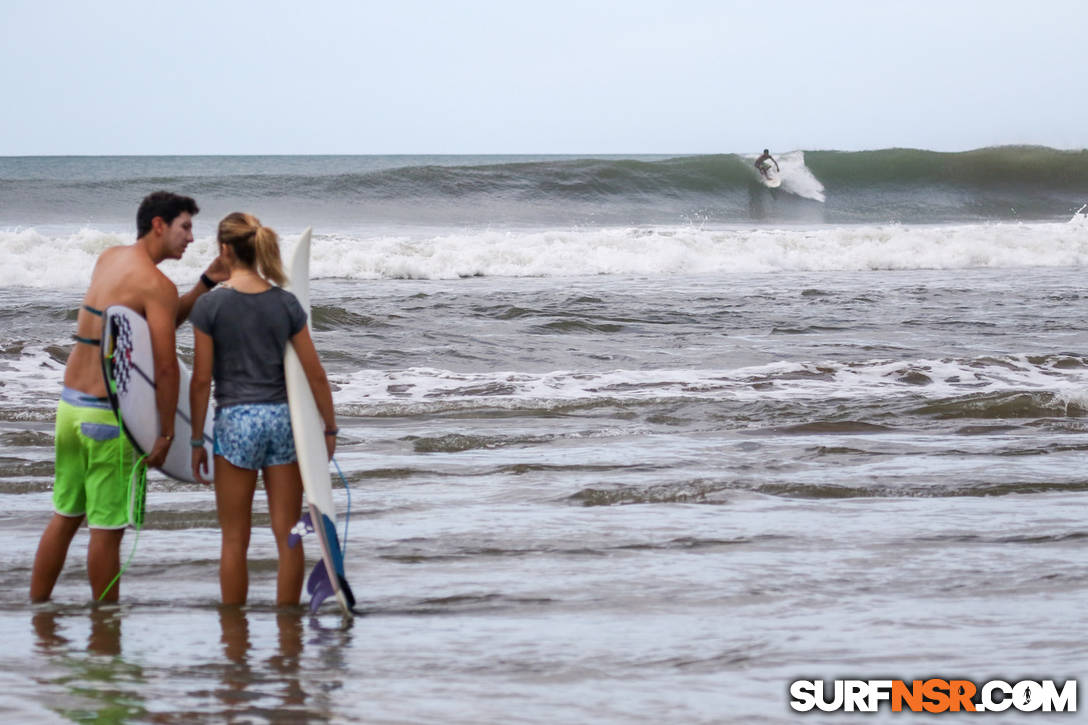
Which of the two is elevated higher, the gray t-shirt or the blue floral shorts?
the gray t-shirt

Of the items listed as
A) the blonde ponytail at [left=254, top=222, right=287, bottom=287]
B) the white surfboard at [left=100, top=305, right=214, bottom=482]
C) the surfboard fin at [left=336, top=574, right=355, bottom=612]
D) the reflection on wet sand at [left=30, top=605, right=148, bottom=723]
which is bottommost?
the reflection on wet sand at [left=30, top=605, right=148, bottom=723]

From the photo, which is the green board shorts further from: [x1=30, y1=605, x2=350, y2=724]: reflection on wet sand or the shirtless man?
[x1=30, y1=605, x2=350, y2=724]: reflection on wet sand

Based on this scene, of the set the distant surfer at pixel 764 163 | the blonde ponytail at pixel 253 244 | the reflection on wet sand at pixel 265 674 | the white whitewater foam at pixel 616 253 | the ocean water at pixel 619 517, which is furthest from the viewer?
the distant surfer at pixel 764 163

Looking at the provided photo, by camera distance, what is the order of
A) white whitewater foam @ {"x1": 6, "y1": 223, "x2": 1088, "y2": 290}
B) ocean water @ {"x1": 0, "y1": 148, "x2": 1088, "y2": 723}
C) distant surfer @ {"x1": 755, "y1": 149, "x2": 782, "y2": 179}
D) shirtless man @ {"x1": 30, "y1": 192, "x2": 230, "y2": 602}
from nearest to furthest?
ocean water @ {"x1": 0, "y1": 148, "x2": 1088, "y2": 723}
shirtless man @ {"x1": 30, "y1": 192, "x2": 230, "y2": 602}
white whitewater foam @ {"x1": 6, "y1": 223, "x2": 1088, "y2": 290}
distant surfer @ {"x1": 755, "y1": 149, "x2": 782, "y2": 179}

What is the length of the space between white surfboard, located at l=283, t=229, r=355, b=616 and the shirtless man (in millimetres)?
436

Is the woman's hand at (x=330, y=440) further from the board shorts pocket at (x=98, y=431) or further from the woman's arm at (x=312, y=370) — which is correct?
the board shorts pocket at (x=98, y=431)

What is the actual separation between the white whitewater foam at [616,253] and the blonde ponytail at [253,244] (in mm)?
15490

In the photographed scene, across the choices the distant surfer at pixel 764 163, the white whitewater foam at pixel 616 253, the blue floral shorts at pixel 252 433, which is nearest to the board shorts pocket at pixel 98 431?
the blue floral shorts at pixel 252 433

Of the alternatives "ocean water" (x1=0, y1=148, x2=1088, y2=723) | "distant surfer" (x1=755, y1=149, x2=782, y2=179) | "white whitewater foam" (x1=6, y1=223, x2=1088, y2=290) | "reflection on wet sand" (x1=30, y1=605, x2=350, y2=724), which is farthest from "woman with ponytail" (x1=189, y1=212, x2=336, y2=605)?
"distant surfer" (x1=755, y1=149, x2=782, y2=179)

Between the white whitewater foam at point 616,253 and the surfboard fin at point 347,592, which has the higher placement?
the white whitewater foam at point 616,253

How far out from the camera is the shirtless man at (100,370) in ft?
14.4

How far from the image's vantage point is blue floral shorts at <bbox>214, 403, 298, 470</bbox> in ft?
14.2

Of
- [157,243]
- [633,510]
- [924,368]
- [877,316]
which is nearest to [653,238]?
[877,316]

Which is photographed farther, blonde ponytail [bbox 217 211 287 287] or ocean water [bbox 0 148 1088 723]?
blonde ponytail [bbox 217 211 287 287]
